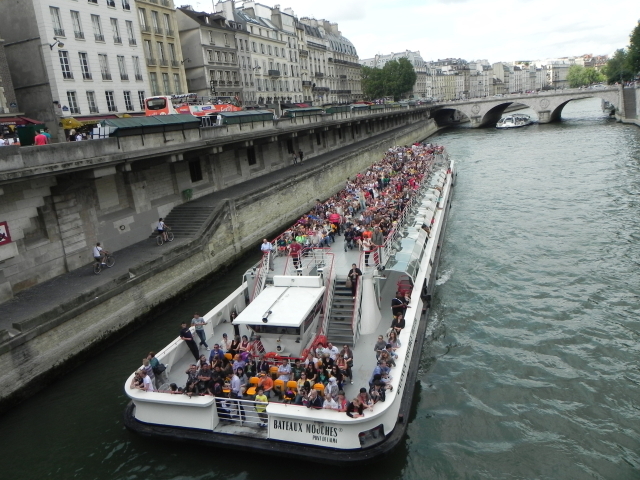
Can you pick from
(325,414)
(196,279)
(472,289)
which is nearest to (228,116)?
(196,279)

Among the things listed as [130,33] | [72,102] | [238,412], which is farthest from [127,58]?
[238,412]

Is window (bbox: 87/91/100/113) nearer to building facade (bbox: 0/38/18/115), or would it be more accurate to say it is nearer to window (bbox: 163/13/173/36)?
building facade (bbox: 0/38/18/115)

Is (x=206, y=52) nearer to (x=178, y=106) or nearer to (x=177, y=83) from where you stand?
(x=177, y=83)

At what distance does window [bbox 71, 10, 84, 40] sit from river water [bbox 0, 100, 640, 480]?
24.1 m

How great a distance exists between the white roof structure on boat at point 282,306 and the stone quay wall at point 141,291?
5948mm

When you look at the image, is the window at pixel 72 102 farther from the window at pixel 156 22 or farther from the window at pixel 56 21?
the window at pixel 156 22

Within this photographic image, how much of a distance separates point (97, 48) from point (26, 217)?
25830 mm

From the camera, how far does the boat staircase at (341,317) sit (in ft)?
47.0

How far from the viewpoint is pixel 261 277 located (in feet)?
54.3

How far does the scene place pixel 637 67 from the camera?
81375 mm

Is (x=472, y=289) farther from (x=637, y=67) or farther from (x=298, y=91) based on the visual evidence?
(x=637, y=67)

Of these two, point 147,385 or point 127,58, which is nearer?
point 147,385

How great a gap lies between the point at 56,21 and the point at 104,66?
4.75 m

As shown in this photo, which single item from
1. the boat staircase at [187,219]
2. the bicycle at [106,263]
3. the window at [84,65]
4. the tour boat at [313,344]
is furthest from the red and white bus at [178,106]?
the tour boat at [313,344]
